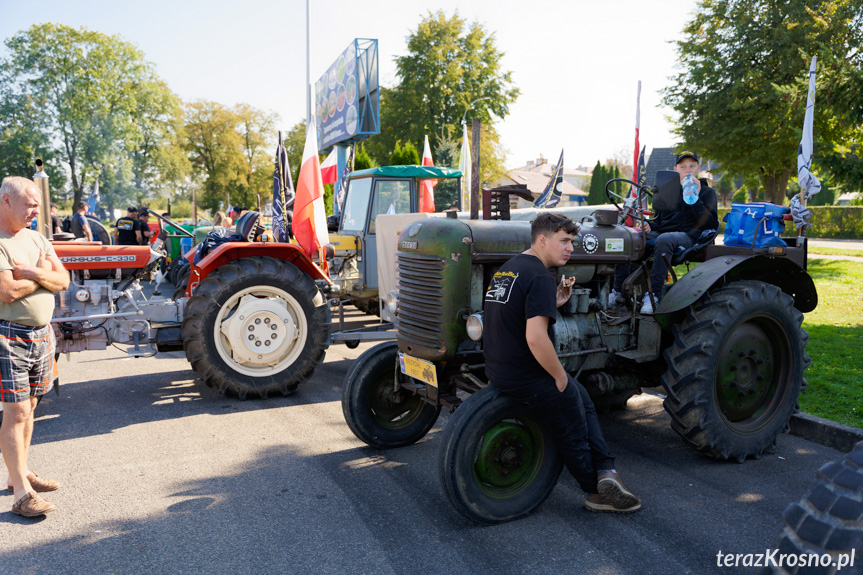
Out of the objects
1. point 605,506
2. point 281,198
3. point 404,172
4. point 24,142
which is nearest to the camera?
point 605,506

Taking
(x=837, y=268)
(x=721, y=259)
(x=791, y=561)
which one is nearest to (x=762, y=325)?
(x=721, y=259)

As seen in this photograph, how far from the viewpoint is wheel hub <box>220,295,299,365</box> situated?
5730mm

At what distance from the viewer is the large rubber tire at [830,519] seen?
6.18 ft

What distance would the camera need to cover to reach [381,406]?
14.7ft

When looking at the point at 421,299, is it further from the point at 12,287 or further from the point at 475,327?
the point at 12,287

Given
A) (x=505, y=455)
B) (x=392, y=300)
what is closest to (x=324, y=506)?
(x=505, y=455)

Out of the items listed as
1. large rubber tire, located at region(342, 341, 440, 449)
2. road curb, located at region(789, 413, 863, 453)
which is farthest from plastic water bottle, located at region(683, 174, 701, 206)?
large rubber tire, located at region(342, 341, 440, 449)

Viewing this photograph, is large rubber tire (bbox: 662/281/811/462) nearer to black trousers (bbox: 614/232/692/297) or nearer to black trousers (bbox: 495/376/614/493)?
black trousers (bbox: 614/232/692/297)

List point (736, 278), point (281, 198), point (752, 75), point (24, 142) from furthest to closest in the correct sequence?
1. point (24, 142)
2. point (752, 75)
3. point (281, 198)
4. point (736, 278)

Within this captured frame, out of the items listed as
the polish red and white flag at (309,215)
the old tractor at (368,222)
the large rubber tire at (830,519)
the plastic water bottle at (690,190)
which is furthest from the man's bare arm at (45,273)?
the old tractor at (368,222)

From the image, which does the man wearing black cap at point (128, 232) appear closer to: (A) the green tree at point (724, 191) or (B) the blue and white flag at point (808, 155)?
(B) the blue and white flag at point (808, 155)

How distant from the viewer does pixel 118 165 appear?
48.1 meters

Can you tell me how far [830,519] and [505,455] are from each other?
5.55 ft

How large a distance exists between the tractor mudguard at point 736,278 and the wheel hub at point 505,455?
1.49m
